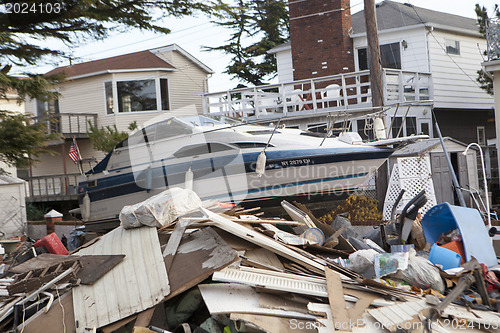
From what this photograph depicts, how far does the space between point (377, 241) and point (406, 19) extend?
47.0 ft

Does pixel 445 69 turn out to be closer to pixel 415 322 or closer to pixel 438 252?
pixel 438 252

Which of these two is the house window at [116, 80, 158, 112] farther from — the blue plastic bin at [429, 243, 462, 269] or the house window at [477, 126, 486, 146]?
the blue plastic bin at [429, 243, 462, 269]

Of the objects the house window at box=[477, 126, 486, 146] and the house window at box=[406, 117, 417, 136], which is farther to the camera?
the house window at box=[477, 126, 486, 146]

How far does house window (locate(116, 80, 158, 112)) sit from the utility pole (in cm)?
1374

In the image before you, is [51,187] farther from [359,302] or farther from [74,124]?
[359,302]

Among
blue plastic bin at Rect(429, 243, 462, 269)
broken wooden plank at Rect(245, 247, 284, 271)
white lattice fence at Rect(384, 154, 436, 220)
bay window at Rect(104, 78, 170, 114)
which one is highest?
bay window at Rect(104, 78, 170, 114)

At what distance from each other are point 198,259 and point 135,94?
19619mm

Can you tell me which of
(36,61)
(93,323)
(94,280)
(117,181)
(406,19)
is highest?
(406,19)

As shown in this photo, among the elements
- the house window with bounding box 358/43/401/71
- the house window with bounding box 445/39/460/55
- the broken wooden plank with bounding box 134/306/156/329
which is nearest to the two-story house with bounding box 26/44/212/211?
the house window with bounding box 358/43/401/71

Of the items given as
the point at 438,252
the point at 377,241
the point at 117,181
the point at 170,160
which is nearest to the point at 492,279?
the point at 438,252

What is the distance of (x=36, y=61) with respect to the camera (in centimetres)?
833

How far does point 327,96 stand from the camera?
683 inches

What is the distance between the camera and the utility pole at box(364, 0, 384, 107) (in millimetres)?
12234

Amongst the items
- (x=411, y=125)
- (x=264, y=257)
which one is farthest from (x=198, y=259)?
(x=411, y=125)
